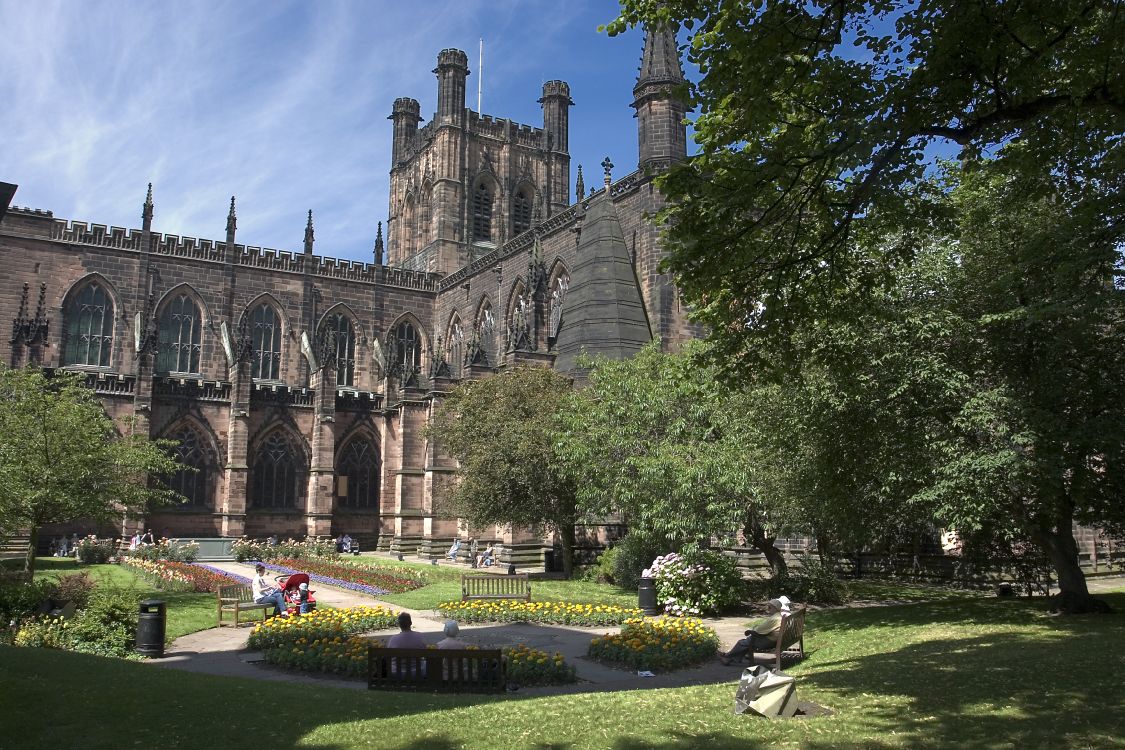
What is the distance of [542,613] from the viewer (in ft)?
54.5

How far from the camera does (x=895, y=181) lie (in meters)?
8.12

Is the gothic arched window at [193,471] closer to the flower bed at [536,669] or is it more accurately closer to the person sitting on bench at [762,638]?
the flower bed at [536,669]

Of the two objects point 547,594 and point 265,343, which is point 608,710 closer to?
point 547,594

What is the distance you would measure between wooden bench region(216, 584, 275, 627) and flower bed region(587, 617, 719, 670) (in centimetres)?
662

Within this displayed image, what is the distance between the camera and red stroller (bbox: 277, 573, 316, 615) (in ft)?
53.6

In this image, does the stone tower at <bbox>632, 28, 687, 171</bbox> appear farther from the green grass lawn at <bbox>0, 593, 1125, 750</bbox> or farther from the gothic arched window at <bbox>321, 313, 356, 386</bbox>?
the green grass lawn at <bbox>0, 593, 1125, 750</bbox>

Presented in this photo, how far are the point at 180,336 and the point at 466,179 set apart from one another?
20.8 meters

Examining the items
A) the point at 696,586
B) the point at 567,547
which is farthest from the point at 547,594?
the point at 567,547

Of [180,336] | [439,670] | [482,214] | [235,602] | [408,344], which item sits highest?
[482,214]

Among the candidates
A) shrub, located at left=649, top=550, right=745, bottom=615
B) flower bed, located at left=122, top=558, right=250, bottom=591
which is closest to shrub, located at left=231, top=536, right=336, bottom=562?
flower bed, located at left=122, top=558, right=250, bottom=591

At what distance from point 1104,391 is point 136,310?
1700 inches

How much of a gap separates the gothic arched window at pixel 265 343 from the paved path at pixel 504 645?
31704 millimetres

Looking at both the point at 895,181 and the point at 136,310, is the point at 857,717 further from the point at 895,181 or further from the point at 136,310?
the point at 136,310

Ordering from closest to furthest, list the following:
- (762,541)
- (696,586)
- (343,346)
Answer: (696,586) → (762,541) → (343,346)
